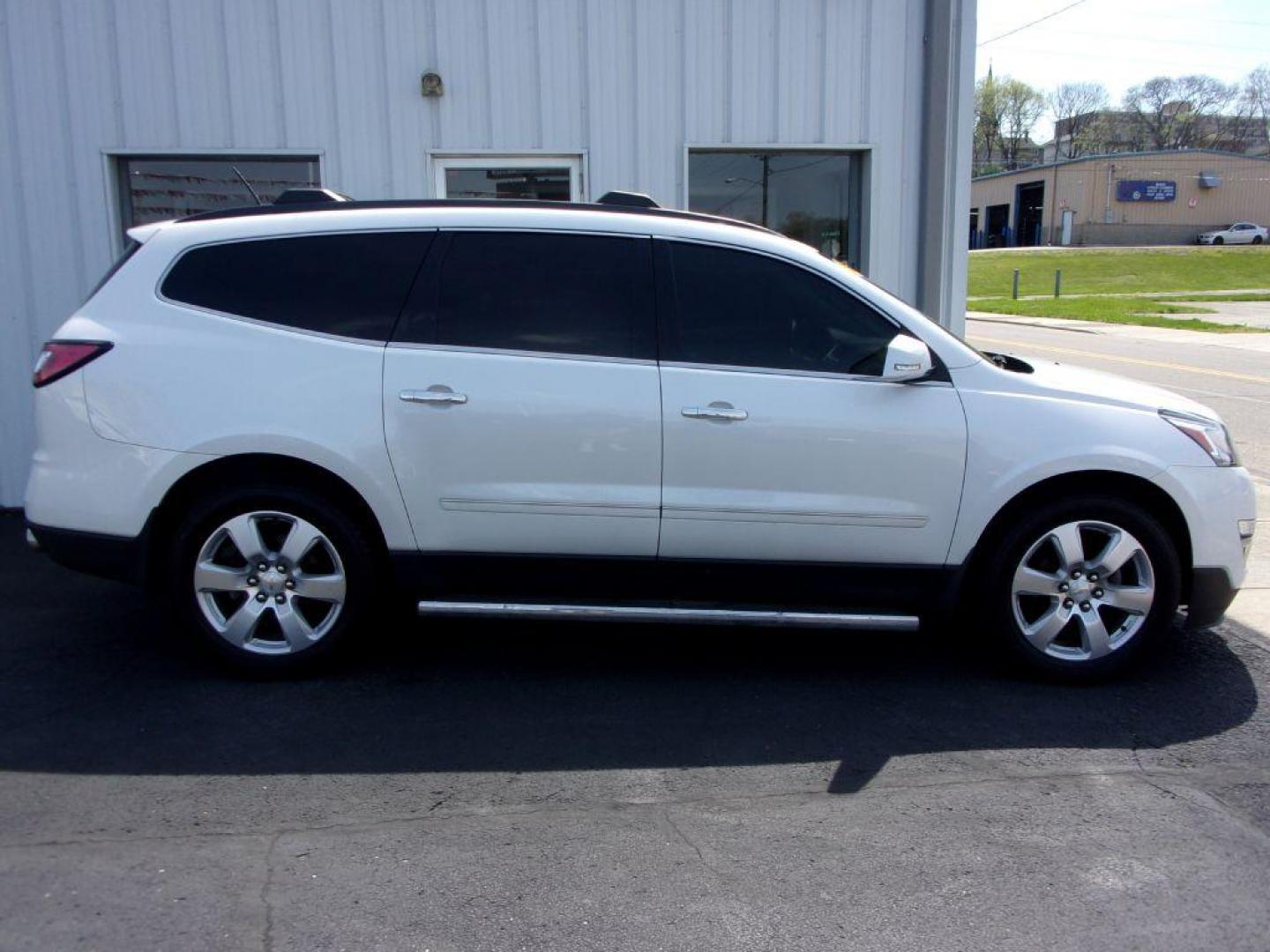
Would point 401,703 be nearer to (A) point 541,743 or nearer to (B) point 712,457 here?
(A) point 541,743

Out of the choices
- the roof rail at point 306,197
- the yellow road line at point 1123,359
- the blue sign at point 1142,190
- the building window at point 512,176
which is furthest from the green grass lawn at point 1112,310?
the blue sign at point 1142,190

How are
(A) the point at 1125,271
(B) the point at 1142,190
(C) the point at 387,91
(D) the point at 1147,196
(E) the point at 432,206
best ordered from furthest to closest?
(D) the point at 1147,196 < (B) the point at 1142,190 < (A) the point at 1125,271 < (C) the point at 387,91 < (E) the point at 432,206

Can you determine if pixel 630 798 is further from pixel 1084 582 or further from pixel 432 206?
pixel 432 206

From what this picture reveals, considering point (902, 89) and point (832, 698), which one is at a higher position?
point (902, 89)

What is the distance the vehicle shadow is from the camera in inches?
160

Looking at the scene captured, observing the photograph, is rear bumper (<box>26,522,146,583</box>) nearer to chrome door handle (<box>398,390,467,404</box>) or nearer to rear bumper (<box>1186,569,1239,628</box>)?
chrome door handle (<box>398,390,467,404</box>)

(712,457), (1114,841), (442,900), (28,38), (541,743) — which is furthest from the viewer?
(28,38)

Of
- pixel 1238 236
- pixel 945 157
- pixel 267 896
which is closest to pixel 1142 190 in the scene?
pixel 1238 236

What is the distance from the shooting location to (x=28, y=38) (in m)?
7.39

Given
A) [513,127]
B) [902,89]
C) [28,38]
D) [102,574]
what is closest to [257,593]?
[102,574]

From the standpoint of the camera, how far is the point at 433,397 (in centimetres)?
447

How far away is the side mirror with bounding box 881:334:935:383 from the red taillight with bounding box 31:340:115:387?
3168 millimetres

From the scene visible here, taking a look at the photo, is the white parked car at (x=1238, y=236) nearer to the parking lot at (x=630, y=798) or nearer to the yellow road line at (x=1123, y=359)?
the yellow road line at (x=1123, y=359)

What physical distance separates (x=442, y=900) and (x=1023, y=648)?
272cm
